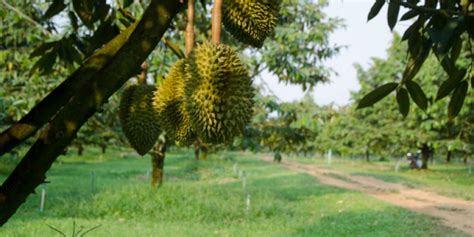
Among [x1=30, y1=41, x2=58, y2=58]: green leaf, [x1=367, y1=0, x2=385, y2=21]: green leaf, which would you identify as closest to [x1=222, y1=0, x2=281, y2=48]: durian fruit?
[x1=367, y1=0, x2=385, y2=21]: green leaf

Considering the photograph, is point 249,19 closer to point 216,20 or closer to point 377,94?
point 216,20

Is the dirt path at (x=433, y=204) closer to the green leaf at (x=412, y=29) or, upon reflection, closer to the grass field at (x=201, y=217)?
the grass field at (x=201, y=217)

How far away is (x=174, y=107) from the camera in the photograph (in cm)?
117

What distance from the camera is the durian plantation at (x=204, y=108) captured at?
1.04 m

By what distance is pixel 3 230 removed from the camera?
5.68 meters

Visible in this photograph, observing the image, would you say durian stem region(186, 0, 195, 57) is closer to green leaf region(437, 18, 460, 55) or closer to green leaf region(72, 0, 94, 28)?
green leaf region(437, 18, 460, 55)

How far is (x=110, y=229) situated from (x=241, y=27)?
510 cm

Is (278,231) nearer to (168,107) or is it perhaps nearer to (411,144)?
(168,107)

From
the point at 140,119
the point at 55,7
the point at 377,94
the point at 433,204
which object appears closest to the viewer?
the point at 140,119

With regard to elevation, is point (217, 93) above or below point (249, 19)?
below

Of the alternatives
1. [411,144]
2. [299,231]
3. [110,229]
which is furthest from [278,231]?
[411,144]

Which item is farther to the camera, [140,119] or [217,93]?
[140,119]

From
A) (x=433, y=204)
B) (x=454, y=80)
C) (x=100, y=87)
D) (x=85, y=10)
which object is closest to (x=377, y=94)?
(x=454, y=80)

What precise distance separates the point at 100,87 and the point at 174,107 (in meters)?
0.22
